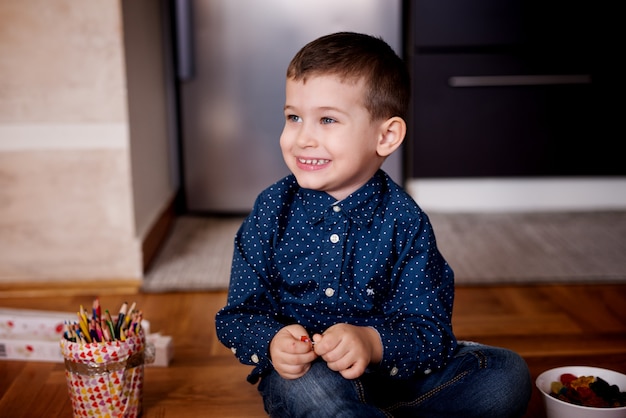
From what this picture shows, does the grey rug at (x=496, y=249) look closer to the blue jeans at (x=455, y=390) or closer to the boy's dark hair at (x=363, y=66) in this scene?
the blue jeans at (x=455, y=390)

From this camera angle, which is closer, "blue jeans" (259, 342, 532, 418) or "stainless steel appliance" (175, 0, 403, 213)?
"blue jeans" (259, 342, 532, 418)

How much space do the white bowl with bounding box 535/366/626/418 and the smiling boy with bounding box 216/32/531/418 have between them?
45 mm

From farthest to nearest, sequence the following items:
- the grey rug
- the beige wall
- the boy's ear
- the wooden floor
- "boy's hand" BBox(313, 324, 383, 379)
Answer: the grey rug < the beige wall < the wooden floor < the boy's ear < "boy's hand" BBox(313, 324, 383, 379)

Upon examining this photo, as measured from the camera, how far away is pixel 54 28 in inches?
68.5

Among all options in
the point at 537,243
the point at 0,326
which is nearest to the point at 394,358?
the point at 0,326

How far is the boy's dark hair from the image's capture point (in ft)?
3.39

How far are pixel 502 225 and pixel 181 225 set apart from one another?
104 cm

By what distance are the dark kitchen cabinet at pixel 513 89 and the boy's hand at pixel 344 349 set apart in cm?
163

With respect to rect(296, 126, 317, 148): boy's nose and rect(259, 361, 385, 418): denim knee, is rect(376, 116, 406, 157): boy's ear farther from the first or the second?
rect(259, 361, 385, 418): denim knee

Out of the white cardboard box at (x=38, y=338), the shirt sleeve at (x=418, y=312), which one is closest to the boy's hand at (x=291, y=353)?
the shirt sleeve at (x=418, y=312)

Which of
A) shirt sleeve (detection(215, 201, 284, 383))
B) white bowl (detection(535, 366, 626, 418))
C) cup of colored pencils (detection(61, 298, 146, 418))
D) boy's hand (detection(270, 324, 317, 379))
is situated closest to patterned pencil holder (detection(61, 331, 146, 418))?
cup of colored pencils (detection(61, 298, 146, 418))

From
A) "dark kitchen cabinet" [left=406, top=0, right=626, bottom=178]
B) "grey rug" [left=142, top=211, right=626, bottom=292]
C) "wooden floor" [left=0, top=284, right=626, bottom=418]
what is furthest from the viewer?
"dark kitchen cabinet" [left=406, top=0, right=626, bottom=178]

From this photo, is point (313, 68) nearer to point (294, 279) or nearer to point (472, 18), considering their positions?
point (294, 279)

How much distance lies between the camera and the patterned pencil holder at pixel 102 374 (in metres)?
1.14
